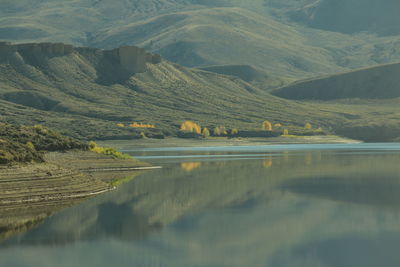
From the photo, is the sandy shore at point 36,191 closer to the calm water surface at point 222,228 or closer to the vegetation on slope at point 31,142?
the calm water surface at point 222,228

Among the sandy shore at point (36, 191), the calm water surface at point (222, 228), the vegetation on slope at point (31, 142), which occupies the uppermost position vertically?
the vegetation on slope at point (31, 142)

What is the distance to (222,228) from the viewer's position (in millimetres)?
50125

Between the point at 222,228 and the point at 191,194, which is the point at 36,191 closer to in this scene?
the point at 191,194

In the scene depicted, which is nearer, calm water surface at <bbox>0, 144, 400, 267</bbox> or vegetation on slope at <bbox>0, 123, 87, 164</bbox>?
calm water surface at <bbox>0, 144, 400, 267</bbox>

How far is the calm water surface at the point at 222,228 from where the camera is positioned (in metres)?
39.9

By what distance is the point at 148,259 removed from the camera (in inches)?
1561

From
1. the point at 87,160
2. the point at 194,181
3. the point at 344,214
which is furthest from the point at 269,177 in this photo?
the point at 344,214

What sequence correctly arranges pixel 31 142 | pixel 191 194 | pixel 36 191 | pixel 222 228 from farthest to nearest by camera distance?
1. pixel 31 142
2. pixel 191 194
3. pixel 36 191
4. pixel 222 228

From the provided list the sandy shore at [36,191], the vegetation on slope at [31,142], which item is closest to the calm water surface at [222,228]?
the sandy shore at [36,191]

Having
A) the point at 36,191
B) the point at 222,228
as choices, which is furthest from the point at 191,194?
the point at 222,228

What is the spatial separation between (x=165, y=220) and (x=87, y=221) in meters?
6.16

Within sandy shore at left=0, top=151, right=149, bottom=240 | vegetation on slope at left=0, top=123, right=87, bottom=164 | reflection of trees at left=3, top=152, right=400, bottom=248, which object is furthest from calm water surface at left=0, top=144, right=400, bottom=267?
vegetation on slope at left=0, top=123, right=87, bottom=164

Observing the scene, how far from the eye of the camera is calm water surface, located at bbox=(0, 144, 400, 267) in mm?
39906

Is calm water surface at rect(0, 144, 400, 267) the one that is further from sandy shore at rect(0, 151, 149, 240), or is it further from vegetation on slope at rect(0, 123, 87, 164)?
vegetation on slope at rect(0, 123, 87, 164)
